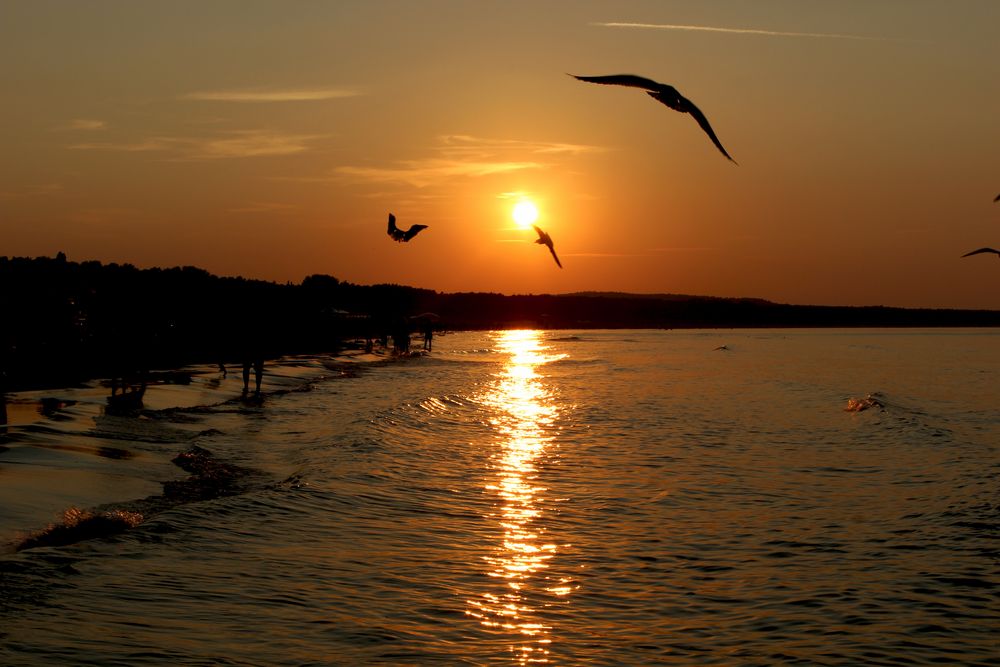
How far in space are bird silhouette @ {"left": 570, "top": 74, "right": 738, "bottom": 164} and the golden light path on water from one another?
4553mm

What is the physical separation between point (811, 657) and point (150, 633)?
5.57m

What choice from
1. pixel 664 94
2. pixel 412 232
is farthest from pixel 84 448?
pixel 664 94

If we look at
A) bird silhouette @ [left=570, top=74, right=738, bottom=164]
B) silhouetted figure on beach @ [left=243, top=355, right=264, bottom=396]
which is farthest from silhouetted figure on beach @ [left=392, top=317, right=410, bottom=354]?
bird silhouette @ [left=570, top=74, right=738, bottom=164]

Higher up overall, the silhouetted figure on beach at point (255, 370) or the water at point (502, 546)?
the silhouetted figure on beach at point (255, 370)

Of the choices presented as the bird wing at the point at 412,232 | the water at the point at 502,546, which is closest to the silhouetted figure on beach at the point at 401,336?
the water at the point at 502,546

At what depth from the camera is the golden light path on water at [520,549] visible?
30.5 ft

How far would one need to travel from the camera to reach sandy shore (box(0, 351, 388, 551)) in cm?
1299

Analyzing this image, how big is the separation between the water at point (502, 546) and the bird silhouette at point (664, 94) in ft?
14.4

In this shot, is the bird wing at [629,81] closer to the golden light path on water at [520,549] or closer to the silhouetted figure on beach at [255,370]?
the golden light path on water at [520,549]

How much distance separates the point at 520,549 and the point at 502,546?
246 mm

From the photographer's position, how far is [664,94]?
893 centimetres

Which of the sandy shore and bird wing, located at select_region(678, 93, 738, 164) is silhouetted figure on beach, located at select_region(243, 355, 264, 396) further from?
bird wing, located at select_region(678, 93, 738, 164)

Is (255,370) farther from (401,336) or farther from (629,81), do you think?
(401,336)

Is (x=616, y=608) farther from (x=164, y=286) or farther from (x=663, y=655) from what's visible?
(x=164, y=286)
